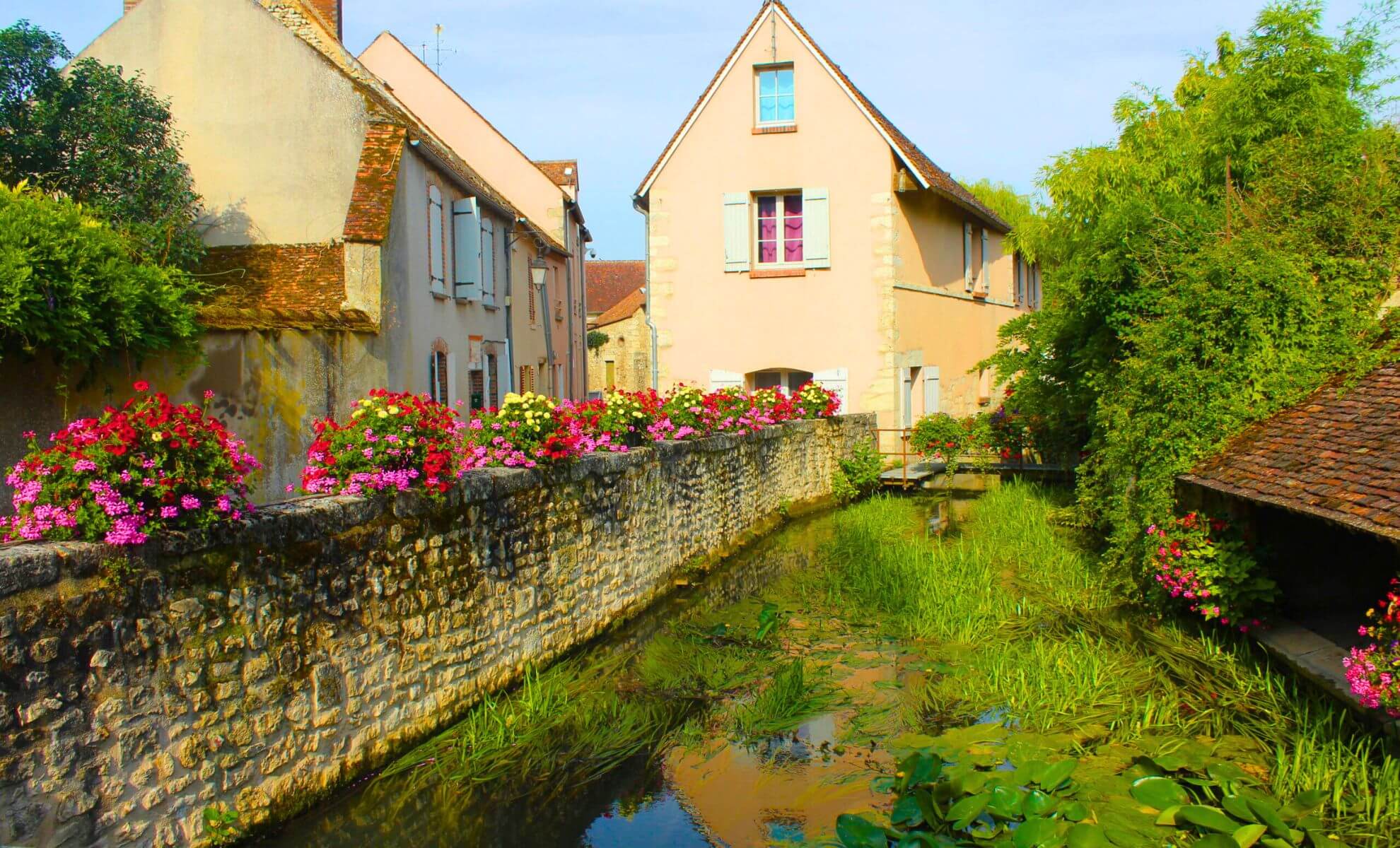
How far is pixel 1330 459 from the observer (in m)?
6.36

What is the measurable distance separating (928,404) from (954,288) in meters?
3.28

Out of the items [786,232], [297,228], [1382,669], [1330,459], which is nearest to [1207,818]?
[1382,669]

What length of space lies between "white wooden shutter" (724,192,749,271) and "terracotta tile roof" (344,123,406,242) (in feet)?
21.8

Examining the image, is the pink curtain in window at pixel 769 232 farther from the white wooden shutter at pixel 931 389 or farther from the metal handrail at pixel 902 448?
the white wooden shutter at pixel 931 389

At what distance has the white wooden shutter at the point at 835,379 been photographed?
1970 centimetres

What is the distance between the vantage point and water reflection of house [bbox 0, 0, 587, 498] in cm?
1270

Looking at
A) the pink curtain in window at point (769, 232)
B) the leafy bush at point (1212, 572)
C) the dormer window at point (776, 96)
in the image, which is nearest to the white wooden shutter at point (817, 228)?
the pink curtain in window at point (769, 232)

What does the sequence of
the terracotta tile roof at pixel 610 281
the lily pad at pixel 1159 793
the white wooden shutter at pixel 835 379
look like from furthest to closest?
the terracotta tile roof at pixel 610 281 < the white wooden shutter at pixel 835 379 < the lily pad at pixel 1159 793

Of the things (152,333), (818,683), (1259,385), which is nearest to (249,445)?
(152,333)

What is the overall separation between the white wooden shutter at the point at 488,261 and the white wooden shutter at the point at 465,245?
3.09ft

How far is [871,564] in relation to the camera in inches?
419

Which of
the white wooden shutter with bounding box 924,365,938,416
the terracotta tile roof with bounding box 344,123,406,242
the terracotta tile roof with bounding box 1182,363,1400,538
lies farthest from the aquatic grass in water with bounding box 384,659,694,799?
the white wooden shutter with bounding box 924,365,938,416

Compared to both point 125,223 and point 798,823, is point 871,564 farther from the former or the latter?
point 125,223

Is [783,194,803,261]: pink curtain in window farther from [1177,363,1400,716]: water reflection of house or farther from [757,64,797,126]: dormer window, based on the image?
[1177,363,1400,716]: water reflection of house
